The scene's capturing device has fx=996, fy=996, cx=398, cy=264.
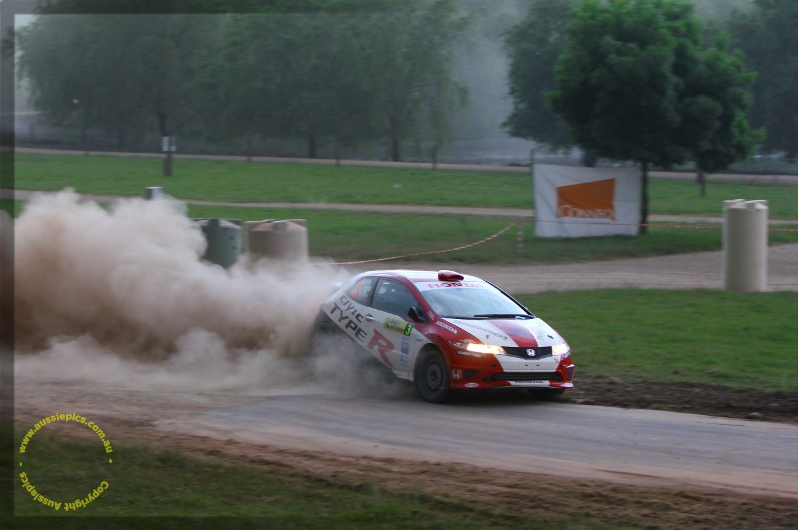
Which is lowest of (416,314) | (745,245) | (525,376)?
(525,376)

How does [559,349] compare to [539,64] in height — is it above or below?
below

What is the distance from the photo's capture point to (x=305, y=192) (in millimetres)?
43312

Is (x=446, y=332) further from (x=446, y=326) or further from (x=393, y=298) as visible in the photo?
(x=393, y=298)

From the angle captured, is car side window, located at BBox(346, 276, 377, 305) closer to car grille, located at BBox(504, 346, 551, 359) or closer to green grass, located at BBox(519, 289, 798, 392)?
car grille, located at BBox(504, 346, 551, 359)

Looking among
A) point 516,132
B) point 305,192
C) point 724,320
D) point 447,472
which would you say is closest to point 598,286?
point 724,320

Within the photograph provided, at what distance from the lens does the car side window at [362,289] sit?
12.9m

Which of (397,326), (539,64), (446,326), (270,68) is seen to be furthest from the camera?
(270,68)

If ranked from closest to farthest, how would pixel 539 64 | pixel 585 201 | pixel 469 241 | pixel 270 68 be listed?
1. pixel 585 201
2. pixel 469 241
3. pixel 539 64
4. pixel 270 68

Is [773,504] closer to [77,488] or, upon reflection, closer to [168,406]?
[77,488]

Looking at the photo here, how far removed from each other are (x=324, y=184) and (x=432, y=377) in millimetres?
36077

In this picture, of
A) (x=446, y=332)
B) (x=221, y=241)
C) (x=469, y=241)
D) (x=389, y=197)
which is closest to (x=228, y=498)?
(x=446, y=332)

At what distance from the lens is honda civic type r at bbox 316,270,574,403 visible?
11430mm

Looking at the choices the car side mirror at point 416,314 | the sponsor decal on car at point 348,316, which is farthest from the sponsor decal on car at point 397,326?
the sponsor decal on car at point 348,316

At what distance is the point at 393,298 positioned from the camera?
12.6 metres
